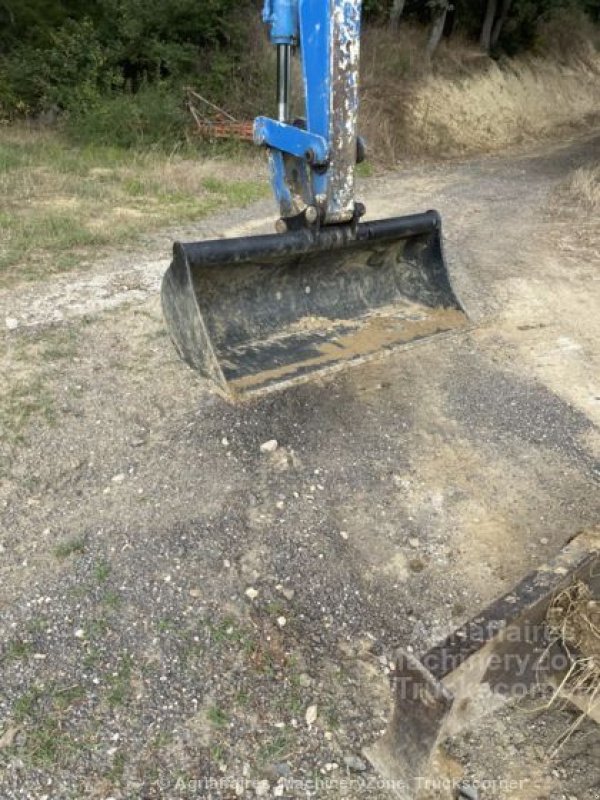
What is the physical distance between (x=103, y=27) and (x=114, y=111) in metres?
2.96

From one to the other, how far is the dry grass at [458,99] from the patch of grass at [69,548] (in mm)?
9551

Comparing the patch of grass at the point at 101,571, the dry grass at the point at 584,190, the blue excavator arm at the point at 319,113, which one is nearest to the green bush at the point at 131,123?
the dry grass at the point at 584,190

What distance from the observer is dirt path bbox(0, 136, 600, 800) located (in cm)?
213

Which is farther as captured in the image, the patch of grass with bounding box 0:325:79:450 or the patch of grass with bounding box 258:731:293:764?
the patch of grass with bounding box 0:325:79:450

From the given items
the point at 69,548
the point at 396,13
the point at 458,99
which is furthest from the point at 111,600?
the point at 396,13

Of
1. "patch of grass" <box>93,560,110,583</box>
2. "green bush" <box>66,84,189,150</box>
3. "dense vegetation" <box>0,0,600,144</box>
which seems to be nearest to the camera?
"patch of grass" <box>93,560,110,583</box>

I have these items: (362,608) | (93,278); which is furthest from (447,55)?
(362,608)

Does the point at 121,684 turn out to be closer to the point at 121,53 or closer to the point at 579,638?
the point at 579,638

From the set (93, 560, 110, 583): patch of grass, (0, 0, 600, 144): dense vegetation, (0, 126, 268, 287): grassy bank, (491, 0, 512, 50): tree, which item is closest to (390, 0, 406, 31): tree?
(491, 0, 512, 50): tree

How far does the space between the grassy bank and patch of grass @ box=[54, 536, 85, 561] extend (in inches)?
121

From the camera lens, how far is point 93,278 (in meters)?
5.54

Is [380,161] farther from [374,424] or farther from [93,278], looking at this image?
[374,424]

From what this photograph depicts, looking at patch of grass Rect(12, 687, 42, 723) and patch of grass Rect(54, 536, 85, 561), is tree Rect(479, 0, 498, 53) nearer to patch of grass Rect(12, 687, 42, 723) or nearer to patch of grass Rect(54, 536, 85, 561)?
patch of grass Rect(54, 536, 85, 561)

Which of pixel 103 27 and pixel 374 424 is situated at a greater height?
pixel 103 27
